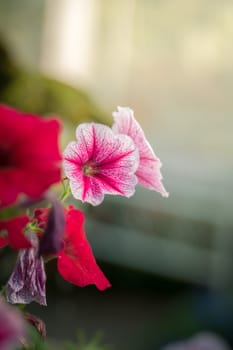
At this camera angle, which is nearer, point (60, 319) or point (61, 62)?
point (60, 319)

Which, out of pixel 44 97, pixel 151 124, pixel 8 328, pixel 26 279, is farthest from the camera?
pixel 151 124

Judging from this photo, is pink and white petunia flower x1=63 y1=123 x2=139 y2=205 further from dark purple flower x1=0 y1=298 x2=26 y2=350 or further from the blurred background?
the blurred background

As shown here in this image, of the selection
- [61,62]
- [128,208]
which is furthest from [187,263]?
[61,62]

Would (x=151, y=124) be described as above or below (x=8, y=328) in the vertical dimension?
below

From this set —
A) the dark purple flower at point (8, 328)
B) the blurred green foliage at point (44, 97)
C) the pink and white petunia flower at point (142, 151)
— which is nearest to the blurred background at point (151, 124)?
the blurred green foliage at point (44, 97)

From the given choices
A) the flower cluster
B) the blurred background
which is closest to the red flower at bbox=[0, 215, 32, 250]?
the flower cluster

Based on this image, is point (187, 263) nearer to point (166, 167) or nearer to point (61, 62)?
point (166, 167)

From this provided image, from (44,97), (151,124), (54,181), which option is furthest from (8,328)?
(151,124)

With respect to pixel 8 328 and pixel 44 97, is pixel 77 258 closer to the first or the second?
pixel 8 328
